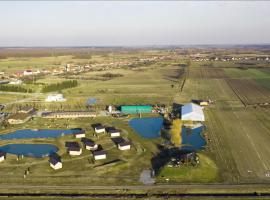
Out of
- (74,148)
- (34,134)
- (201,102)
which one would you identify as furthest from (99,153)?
(201,102)

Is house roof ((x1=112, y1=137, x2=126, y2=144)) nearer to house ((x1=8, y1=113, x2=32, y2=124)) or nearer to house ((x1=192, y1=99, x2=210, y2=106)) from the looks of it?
house ((x1=8, y1=113, x2=32, y2=124))

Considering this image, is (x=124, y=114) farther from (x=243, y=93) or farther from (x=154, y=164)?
(x=243, y=93)

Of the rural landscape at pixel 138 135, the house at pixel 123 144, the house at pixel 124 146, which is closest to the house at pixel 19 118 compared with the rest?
the rural landscape at pixel 138 135

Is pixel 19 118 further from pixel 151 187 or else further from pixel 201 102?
pixel 201 102

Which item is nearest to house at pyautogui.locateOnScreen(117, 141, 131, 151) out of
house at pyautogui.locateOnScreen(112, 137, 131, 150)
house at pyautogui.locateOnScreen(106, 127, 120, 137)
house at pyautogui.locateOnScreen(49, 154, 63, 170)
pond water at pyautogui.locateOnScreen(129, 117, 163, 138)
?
house at pyautogui.locateOnScreen(112, 137, 131, 150)

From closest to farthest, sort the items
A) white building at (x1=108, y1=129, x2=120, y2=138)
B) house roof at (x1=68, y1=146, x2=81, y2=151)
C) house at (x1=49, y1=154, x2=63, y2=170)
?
house at (x1=49, y1=154, x2=63, y2=170) → house roof at (x1=68, y1=146, x2=81, y2=151) → white building at (x1=108, y1=129, x2=120, y2=138)

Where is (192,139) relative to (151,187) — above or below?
above
